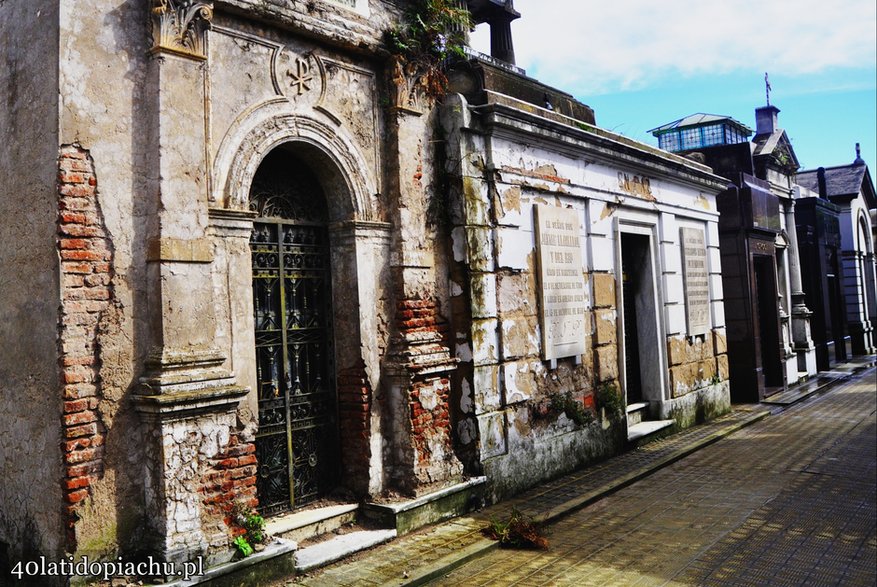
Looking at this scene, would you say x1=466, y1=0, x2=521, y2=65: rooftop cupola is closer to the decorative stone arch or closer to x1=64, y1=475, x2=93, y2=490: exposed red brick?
the decorative stone arch

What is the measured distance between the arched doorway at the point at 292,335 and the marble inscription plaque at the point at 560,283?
2.65 m

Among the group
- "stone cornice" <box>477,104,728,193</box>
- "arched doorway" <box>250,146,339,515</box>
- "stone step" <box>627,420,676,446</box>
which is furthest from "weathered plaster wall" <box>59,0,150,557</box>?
"stone step" <box>627,420,676,446</box>

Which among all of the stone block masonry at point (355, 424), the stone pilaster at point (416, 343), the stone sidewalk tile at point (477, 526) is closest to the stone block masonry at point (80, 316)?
the stone sidewalk tile at point (477, 526)

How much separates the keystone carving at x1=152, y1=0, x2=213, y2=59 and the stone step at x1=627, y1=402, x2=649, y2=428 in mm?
7350

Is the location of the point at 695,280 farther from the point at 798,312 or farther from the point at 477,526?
the point at 477,526

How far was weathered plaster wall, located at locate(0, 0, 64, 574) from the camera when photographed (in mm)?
4250

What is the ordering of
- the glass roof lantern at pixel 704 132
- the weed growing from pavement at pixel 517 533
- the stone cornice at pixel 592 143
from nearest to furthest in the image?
the weed growing from pavement at pixel 517 533 → the stone cornice at pixel 592 143 → the glass roof lantern at pixel 704 132

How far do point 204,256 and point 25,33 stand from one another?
180 cm

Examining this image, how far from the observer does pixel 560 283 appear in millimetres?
8086

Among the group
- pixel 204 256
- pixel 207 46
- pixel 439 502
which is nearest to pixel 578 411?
pixel 439 502

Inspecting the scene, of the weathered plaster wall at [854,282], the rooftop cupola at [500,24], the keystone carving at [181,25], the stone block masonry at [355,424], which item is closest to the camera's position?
the keystone carving at [181,25]

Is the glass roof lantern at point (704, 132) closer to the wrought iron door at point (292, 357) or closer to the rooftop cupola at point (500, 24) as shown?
the rooftop cupola at point (500, 24)

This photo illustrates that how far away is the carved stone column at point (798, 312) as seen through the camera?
16.7m

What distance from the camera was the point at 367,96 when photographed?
6285mm
